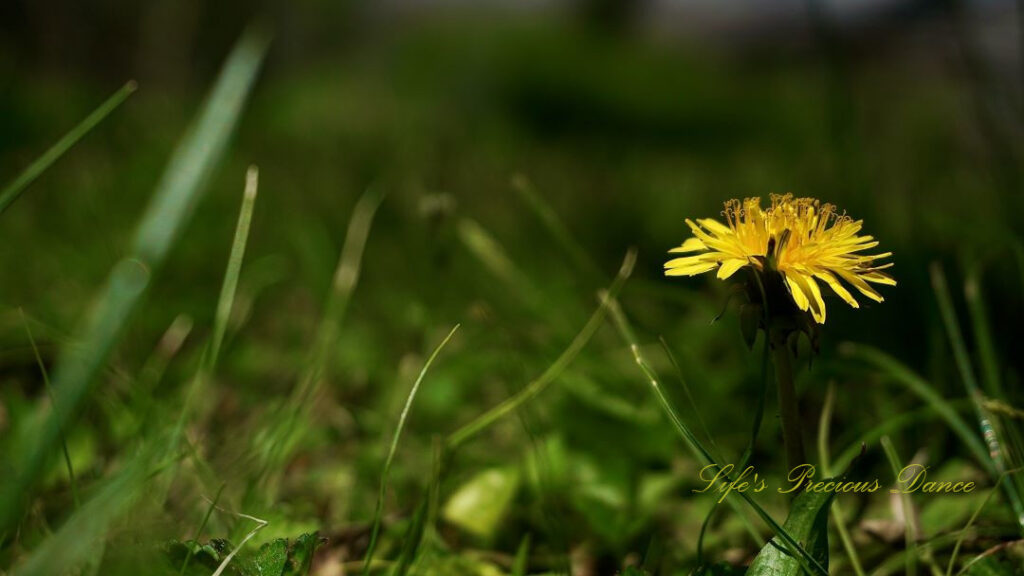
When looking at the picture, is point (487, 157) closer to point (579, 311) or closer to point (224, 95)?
point (579, 311)

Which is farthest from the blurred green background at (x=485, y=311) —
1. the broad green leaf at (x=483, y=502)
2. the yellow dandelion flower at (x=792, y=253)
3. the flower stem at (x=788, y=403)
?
the yellow dandelion flower at (x=792, y=253)

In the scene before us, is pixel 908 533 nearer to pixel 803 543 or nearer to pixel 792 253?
→ pixel 803 543

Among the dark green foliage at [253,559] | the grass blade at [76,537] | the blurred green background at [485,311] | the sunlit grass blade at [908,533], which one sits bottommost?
the blurred green background at [485,311]

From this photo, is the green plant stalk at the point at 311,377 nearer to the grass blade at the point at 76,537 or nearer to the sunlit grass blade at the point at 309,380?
the sunlit grass blade at the point at 309,380

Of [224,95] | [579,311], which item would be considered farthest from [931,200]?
[224,95]

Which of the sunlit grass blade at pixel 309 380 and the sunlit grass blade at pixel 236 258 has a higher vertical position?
the sunlit grass blade at pixel 236 258

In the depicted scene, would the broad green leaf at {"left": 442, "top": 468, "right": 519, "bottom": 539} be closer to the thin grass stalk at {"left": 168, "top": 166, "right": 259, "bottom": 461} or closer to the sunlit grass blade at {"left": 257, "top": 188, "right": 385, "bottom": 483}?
the sunlit grass blade at {"left": 257, "top": 188, "right": 385, "bottom": 483}

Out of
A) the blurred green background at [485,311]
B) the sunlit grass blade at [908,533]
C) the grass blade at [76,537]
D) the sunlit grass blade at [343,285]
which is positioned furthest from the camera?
the sunlit grass blade at [343,285]

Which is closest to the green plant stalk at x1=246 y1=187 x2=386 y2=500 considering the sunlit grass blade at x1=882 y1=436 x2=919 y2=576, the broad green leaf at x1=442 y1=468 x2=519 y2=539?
the broad green leaf at x1=442 y1=468 x2=519 y2=539
